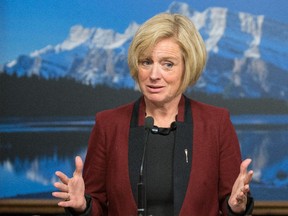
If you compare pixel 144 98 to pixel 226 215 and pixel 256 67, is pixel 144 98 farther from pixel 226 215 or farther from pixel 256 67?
pixel 256 67

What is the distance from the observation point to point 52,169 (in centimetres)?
325

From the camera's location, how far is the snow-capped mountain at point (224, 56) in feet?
10.5

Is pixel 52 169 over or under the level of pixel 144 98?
under

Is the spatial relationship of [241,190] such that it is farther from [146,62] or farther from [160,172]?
[146,62]

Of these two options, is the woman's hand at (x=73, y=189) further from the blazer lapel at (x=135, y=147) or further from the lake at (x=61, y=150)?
the lake at (x=61, y=150)

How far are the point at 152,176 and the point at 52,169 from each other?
1.41 metres

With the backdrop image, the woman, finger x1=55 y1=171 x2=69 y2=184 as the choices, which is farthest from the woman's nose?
the backdrop image

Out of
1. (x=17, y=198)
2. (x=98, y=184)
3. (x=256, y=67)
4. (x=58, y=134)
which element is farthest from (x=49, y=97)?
(x=98, y=184)

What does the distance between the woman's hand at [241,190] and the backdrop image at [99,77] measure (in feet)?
4.36

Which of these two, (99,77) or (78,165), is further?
(99,77)

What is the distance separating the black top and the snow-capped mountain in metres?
1.21

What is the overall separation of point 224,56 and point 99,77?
0.67m

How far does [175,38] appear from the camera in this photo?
6.49 feet

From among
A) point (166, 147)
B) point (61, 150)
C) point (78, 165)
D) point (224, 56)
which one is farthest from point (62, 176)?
point (224, 56)
